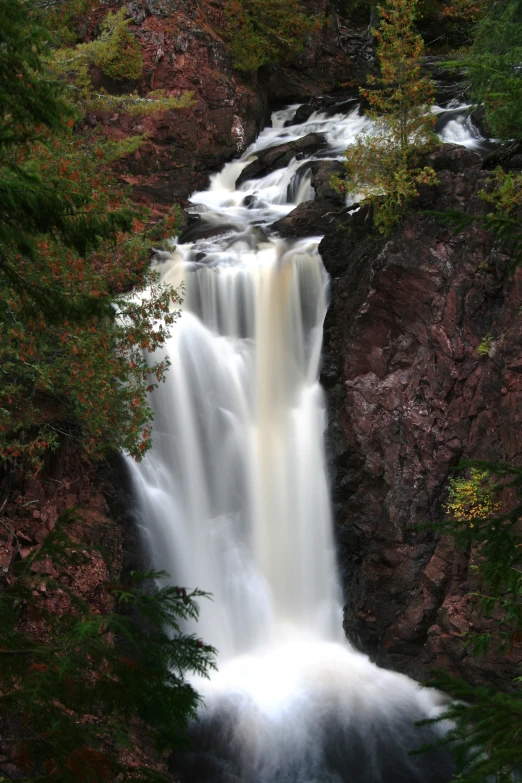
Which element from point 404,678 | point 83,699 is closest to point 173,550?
point 404,678

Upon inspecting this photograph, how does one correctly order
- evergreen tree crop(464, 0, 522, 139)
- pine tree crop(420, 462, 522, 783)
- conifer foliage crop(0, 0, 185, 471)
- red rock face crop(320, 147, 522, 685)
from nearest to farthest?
pine tree crop(420, 462, 522, 783) → conifer foliage crop(0, 0, 185, 471) → evergreen tree crop(464, 0, 522, 139) → red rock face crop(320, 147, 522, 685)

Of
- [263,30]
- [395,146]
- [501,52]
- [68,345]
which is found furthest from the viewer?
[263,30]

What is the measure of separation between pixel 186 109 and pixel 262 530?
1335 cm

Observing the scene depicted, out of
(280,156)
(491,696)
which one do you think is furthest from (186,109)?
(491,696)

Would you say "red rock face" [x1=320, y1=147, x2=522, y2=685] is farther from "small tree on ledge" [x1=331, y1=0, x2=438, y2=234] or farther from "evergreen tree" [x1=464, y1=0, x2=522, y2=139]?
"evergreen tree" [x1=464, y1=0, x2=522, y2=139]

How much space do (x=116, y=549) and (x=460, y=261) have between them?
7316 millimetres

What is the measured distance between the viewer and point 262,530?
11.9 m

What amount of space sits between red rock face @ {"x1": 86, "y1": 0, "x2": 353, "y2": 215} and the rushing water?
13.8ft

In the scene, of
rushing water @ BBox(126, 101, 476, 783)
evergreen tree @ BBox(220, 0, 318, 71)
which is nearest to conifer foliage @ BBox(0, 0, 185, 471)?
rushing water @ BBox(126, 101, 476, 783)

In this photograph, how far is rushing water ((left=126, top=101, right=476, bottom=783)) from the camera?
8.77 meters

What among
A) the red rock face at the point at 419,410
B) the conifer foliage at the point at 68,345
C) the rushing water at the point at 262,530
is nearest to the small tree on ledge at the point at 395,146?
the red rock face at the point at 419,410

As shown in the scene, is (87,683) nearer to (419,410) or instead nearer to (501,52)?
(419,410)

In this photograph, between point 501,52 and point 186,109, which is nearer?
point 501,52

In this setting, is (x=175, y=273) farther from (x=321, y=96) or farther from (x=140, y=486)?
(x=321, y=96)
